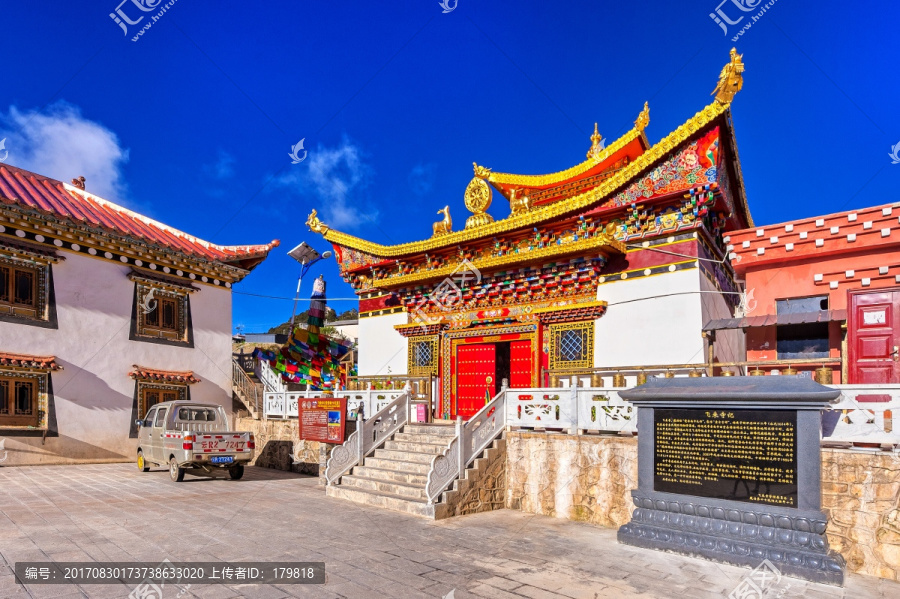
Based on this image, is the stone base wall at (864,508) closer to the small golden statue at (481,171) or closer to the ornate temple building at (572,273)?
the ornate temple building at (572,273)

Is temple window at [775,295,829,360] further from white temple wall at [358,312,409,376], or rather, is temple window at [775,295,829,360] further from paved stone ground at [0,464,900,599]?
white temple wall at [358,312,409,376]

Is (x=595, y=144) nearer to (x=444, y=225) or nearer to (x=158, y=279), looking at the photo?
(x=444, y=225)

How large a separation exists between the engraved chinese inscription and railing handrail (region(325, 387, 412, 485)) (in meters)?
5.88

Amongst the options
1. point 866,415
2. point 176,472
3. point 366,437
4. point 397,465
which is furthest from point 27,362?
point 866,415

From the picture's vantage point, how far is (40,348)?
47.4 ft

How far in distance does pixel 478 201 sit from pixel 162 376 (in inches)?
407

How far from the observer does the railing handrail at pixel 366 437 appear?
35.7 ft

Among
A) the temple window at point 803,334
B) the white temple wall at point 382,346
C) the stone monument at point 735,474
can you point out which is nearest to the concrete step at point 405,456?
the stone monument at point 735,474

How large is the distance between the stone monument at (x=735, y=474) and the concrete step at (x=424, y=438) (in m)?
4.33

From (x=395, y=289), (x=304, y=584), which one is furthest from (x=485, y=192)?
(x=304, y=584)

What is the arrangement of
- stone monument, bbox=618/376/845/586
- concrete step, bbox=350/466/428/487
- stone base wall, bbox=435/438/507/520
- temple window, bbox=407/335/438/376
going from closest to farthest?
stone monument, bbox=618/376/845/586 → stone base wall, bbox=435/438/507/520 → concrete step, bbox=350/466/428/487 → temple window, bbox=407/335/438/376

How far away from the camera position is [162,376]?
16734mm

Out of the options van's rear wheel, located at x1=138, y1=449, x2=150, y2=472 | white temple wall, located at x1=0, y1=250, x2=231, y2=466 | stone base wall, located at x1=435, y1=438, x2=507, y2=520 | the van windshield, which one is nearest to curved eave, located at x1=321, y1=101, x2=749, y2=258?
stone base wall, located at x1=435, y1=438, x2=507, y2=520

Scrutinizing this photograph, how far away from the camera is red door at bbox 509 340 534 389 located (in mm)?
13117
